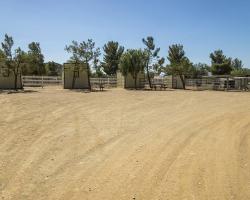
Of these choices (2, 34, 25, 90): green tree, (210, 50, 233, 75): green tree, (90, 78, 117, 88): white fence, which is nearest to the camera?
(2, 34, 25, 90): green tree

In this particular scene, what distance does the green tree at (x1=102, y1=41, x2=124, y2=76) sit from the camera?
87.0 metres

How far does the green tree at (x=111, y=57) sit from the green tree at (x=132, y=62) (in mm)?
35286

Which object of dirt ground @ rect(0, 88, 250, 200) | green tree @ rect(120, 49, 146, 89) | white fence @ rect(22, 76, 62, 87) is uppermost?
green tree @ rect(120, 49, 146, 89)

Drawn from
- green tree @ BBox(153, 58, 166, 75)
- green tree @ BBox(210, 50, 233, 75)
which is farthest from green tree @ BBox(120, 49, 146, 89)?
green tree @ BBox(210, 50, 233, 75)

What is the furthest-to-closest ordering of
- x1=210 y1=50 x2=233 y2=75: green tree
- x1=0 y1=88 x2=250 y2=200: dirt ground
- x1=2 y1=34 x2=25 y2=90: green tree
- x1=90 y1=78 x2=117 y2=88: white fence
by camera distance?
x1=210 y1=50 x2=233 y2=75: green tree
x1=90 y1=78 x2=117 y2=88: white fence
x1=2 y1=34 x2=25 y2=90: green tree
x1=0 y1=88 x2=250 y2=200: dirt ground

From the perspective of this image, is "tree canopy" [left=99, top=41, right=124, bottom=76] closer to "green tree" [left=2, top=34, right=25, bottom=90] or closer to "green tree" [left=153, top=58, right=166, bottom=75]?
"green tree" [left=153, top=58, right=166, bottom=75]

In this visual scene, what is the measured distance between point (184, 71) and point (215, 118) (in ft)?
Answer: 143

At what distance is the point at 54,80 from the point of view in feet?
179

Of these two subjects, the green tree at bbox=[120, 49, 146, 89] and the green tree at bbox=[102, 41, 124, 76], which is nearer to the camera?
the green tree at bbox=[120, 49, 146, 89]

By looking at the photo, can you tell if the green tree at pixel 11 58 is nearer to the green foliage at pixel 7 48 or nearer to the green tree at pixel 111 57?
the green foliage at pixel 7 48

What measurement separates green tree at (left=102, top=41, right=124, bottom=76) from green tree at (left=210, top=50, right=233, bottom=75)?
21593 millimetres

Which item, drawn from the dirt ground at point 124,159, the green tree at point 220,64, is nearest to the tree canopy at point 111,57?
the green tree at point 220,64

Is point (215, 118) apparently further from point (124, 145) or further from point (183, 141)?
point (124, 145)

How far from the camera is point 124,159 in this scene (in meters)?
8.43
